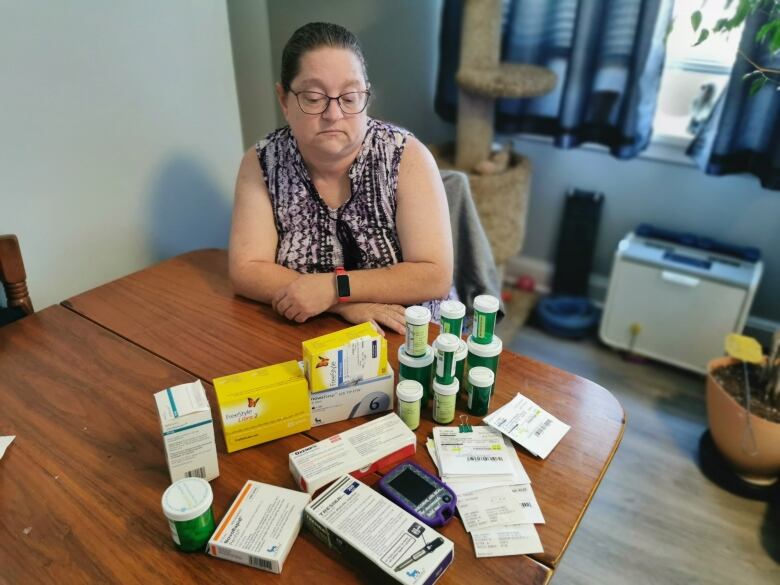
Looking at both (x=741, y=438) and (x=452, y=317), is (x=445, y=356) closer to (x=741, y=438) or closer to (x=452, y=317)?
(x=452, y=317)

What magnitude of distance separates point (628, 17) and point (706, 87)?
1.38 ft

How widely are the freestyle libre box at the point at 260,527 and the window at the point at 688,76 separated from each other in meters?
2.17

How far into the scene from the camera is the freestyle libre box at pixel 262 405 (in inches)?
36.8

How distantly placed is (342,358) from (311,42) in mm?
697

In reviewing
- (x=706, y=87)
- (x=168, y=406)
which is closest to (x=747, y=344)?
(x=706, y=87)

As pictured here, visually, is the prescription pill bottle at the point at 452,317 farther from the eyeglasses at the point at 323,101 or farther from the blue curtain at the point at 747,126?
the blue curtain at the point at 747,126

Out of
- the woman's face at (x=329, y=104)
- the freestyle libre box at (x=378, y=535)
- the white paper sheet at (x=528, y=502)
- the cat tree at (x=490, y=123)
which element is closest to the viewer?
the freestyle libre box at (x=378, y=535)

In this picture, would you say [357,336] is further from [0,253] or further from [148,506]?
[0,253]

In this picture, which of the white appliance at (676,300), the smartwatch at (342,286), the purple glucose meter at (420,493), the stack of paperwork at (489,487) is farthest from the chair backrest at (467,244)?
the white appliance at (676,300)

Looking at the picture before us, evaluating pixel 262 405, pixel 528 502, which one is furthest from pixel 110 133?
pixel 528 502

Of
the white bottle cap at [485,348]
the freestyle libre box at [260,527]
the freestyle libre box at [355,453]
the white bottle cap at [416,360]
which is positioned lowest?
the freestyle libre box at [260,527]

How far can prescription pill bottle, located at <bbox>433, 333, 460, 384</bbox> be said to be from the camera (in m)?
0.96

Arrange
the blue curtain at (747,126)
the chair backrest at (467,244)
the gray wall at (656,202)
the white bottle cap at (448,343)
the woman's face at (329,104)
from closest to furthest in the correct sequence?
the white bottle cap at (448,343), the woman's face at (329,104), the chair backrest at (467,244), the blue curtain at (747,126), the gray wall at (656,202)

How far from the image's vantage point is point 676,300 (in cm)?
228
